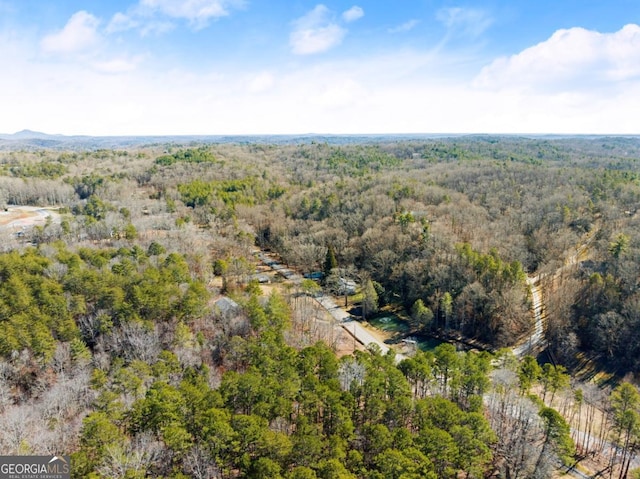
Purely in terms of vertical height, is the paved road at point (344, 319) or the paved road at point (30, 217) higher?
the paved road at point (30, 217)

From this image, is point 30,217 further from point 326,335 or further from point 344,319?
point 326,335

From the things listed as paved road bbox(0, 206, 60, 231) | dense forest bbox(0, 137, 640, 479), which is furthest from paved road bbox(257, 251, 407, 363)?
paved road bbox(0, 206, 60, 231)

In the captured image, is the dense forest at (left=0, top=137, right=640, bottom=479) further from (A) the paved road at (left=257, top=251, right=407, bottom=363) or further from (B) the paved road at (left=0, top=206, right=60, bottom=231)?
(A) the paved road at (left=257, top=251, right=407, bottom=363)

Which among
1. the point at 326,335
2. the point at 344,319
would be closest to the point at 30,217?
the point at 344,319

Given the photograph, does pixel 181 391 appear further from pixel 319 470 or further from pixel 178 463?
pixel 319 470

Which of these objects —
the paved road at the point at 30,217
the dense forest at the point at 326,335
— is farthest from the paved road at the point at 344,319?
the paved road at the point at 30,217

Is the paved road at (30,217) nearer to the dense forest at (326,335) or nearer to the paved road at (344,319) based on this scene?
the dense forest at (326,335)

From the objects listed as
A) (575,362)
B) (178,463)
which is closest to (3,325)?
(178,463)

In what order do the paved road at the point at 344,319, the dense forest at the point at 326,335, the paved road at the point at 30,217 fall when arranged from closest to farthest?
the dense forest at the point at 326,335
the paved road at the point at 344,319
the paved road at the point at 30,217

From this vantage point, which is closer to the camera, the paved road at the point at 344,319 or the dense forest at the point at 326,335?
the dense forest at the point at 326,335
